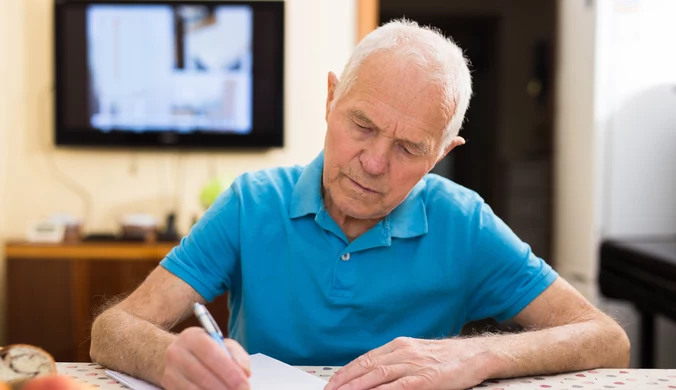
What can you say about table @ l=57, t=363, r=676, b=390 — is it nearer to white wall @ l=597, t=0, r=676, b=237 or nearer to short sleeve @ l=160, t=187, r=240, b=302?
short sleeve @ l=160, t=187, r=240, b=302

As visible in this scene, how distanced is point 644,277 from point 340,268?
1.69m

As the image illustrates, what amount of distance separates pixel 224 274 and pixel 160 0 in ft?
7.58

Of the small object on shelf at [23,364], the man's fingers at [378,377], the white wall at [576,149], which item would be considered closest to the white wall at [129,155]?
the white wall at [576,149]

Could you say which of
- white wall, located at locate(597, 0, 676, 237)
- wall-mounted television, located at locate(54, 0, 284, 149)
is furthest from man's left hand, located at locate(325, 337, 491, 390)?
white wall, located at locate(597, 0, 676, 237)

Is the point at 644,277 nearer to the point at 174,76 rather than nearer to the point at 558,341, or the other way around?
the point at 558,341

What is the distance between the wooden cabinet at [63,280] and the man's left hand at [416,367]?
6.90 ft

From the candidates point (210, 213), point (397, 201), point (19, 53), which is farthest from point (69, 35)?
point (397, 201)

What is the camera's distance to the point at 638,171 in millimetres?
3201

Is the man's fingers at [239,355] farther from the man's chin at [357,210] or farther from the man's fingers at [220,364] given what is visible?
the man's chin at [357,210]

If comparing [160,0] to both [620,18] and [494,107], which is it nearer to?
[620,18]

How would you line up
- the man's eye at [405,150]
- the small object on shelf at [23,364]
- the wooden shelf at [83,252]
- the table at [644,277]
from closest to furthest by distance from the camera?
the small object on shelf at [23,364] < the man's eye at [405,150] < the table at [644,277] < the wooden shelf at [83,252]

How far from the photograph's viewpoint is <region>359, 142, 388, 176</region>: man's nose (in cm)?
115

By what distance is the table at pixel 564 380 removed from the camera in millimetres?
1012

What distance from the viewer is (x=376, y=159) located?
1145mm
